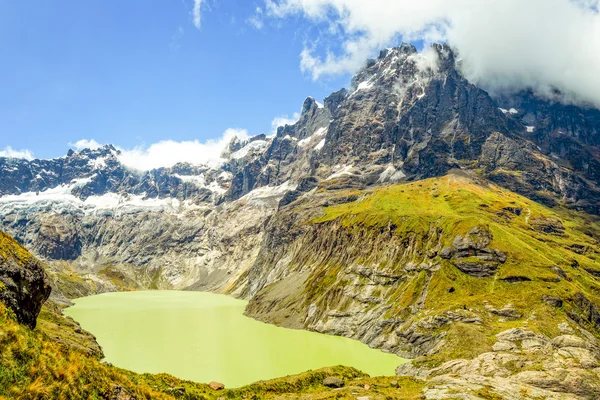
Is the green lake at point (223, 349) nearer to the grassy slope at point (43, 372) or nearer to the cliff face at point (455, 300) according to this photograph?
the cliff face at point (455, 300)

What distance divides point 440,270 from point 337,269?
5029 cm

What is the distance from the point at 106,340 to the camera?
110 metres

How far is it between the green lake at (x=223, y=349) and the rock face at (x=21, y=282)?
1767 inches

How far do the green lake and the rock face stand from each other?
44.9 metres

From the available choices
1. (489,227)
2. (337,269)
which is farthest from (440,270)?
(337,269)

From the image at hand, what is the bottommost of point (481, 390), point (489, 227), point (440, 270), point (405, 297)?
point (481, 390)

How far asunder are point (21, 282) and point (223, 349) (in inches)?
3113

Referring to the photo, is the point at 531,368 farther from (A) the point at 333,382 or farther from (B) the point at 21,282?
(B) the point at 21,282

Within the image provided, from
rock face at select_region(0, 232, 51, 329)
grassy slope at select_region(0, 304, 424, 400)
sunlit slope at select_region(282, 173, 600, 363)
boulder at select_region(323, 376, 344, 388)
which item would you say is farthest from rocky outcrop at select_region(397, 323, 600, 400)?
rock face at select_region(0, 232, 51, 329)

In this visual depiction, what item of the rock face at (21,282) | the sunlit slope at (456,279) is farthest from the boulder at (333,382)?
the sunlit slope at (456,279)

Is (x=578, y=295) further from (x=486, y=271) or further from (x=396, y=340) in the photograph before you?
(x=396, y=340)

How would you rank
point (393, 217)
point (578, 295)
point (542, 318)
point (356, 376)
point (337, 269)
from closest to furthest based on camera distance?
point (356, 376)
point (542, 318)
point (578, 295)
point (337, 269)
point (393, 217)

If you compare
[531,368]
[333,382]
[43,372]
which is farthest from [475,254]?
[43,372]

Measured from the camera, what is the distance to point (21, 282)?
97.6 ft
